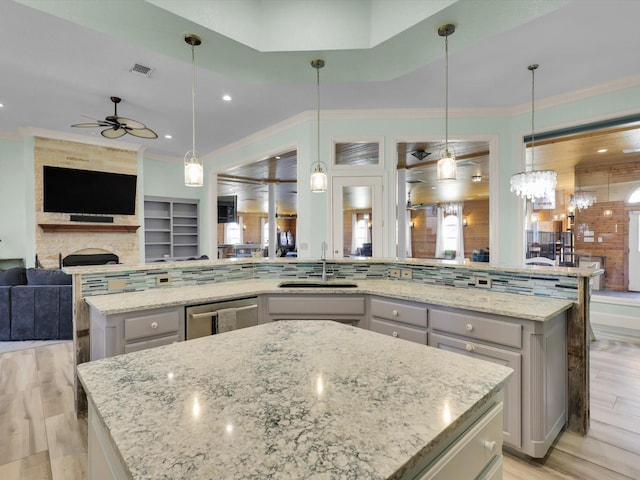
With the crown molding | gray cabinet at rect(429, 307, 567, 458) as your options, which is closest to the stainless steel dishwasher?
gray cabinet at rect(429, 307, 567, 458)

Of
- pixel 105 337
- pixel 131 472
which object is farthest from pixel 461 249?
pixel 131 472

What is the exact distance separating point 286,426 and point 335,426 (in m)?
0.10

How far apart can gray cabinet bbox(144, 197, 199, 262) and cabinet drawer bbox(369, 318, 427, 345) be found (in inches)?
253

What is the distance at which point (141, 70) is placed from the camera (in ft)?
11.4

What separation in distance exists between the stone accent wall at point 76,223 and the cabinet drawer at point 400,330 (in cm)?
575

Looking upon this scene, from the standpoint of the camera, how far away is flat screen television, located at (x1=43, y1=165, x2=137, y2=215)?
5.73 m

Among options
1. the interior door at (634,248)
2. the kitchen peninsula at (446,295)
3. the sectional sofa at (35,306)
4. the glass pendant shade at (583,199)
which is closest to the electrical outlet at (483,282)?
the kitchen peninsula at (446,295)

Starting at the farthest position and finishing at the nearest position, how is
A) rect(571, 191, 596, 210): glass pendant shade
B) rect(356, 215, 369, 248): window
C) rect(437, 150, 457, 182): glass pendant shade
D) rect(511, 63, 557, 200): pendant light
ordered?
rect(356, 215, 369, 248): window < rect(571, 191, 596, 210): glass pendant shade < rect(511, 63, 557, 200): pendant light < rect(437, 150, 457, 182): glass pendant shade

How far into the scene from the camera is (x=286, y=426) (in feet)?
2.35

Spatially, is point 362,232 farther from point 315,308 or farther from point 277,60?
point 277,60

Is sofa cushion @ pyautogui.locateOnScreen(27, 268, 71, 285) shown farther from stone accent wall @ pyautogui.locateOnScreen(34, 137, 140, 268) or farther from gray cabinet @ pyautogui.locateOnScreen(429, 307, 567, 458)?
gray cabinet @ pyautogui.locateOnScreen(429, 307, 567, 458)

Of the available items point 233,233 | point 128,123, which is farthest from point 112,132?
point 233,233

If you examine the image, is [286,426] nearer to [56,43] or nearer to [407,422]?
[407,422]

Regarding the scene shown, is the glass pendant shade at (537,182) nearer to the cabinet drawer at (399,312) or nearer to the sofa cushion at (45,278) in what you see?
the cabinet drawer at (399,312)
